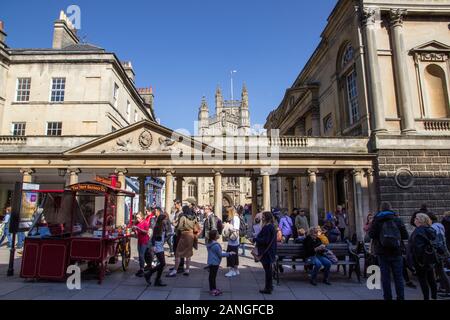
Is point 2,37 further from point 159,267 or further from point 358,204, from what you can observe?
point 358,204

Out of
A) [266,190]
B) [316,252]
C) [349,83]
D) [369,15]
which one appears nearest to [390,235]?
[316,252]

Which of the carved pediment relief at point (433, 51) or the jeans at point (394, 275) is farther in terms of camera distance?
the carved pediment relief at point (433, 51)

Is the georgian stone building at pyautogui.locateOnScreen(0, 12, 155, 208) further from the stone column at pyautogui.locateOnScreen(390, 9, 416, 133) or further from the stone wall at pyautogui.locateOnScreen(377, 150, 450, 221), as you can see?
the stone column at pyautogui.locateOnScreen(390, 9, 416, 133)

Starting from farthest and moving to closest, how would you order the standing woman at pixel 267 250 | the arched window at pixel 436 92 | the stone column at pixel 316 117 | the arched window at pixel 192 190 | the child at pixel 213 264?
the arched window at pixel 192 190, the stone column at pixel 316 117, the arched window at pixel 436 92, the standing woman at pixel 267 250, the child at pixel 213 264

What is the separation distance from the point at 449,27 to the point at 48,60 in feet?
86.7

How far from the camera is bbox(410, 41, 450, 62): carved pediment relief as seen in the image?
1762 cm

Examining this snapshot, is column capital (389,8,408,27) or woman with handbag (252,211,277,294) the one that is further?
column capital (389,8,408,27)

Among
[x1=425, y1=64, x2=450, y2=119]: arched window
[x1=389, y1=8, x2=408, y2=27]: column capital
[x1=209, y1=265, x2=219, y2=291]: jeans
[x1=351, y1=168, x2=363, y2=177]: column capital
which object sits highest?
[x1=389, y1=8, x2=408, y2=27]: column capital

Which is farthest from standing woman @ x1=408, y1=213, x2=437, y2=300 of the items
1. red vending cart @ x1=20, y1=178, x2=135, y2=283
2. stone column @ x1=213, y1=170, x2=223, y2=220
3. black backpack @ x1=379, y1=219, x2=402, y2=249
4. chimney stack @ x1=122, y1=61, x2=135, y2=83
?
chimney stack @ x1=122, y1=61, x2=135, y2=83

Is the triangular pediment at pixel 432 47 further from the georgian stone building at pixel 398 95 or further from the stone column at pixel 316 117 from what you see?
the stone column at pixel 316 117

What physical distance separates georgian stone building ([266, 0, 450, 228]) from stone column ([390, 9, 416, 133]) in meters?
0.05

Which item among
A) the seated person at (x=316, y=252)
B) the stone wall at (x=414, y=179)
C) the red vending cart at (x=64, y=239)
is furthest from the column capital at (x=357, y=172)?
the red vending cart at (x=64, y=239)

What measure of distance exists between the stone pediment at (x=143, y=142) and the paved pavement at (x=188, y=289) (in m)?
9.32

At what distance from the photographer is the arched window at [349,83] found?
19.2 meters
